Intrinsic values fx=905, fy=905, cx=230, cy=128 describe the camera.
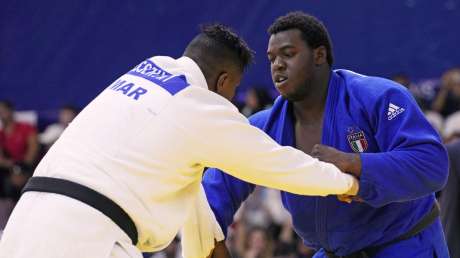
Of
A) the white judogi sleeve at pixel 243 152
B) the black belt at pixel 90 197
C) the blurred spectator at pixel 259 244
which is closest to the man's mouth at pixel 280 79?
the white judogi sleeve at pixel 243 152

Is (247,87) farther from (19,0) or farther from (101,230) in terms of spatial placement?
(101,230)

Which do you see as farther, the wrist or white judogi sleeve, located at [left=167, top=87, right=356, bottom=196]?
the wrist

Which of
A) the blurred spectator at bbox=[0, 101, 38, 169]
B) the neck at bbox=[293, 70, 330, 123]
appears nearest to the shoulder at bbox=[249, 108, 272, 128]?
the neck at bbox=[293, 70, 330, 123]

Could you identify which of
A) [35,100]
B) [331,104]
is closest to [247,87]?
[35,100]

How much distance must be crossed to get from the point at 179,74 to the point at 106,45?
32.1 feet

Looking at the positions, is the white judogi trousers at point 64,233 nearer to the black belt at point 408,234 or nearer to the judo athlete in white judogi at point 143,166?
the judo athlete in white judogi at point 143,166

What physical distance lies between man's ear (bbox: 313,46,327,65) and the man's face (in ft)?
0.11

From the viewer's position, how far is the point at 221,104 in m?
3.99

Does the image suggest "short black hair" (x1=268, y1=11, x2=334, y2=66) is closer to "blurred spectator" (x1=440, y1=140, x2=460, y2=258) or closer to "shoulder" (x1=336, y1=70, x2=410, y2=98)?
"shoulder" (x1=336, y1=70, x2=410, y2=98)

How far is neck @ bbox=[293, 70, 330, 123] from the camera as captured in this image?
15.6ft

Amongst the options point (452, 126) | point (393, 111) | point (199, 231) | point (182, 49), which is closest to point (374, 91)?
point (393, 111)

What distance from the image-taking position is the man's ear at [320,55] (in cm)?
476

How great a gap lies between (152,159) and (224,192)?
45.8 inches

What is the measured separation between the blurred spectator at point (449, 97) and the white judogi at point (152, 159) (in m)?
6.11
